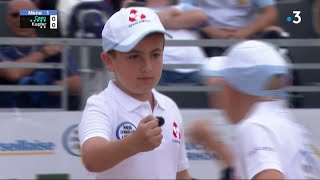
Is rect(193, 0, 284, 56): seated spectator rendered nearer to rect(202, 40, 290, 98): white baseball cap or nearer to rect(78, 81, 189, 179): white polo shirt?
rect(78, 81, 189, 179): white polo shirt

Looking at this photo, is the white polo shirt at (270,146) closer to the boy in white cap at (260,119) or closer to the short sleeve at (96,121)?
the boy in white cap at (260,119)

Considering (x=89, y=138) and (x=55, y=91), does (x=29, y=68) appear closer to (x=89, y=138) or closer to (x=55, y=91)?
(x=55, y=91)

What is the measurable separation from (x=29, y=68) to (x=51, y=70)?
16cm

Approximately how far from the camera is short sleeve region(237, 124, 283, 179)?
2574mm

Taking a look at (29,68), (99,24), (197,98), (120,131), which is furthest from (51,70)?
(120,131)

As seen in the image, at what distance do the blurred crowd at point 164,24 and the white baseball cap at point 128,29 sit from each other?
265 centimetres

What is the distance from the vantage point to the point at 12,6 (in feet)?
19.8

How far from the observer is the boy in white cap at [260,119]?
260 centimetres

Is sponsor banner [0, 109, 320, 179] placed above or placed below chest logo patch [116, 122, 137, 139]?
below

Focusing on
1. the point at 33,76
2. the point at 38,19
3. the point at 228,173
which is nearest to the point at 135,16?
the point at 228,173

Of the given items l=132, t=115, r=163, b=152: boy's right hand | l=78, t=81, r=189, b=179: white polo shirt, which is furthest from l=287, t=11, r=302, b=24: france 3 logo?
l=132, t=115, r=163, b=152: boy's right hand

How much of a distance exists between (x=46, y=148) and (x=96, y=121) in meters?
2.62

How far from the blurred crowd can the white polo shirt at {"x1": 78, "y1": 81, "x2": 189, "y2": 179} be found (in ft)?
8.37

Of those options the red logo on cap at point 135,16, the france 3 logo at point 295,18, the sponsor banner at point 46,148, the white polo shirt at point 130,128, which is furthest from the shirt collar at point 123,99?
the france 3 logo at point 295,18
